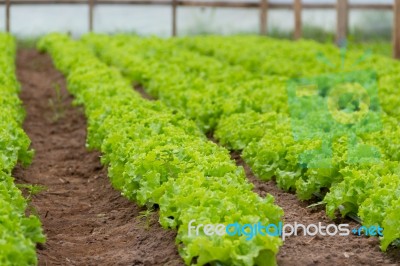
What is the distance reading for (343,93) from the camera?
13828 mm

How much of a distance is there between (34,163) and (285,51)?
1048cm

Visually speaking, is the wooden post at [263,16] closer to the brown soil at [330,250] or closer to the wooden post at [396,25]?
the wooden post at [396,25]

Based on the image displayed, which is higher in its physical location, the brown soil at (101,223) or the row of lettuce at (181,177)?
the row of lettuce at (181,177)

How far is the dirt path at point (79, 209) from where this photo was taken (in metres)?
8.20

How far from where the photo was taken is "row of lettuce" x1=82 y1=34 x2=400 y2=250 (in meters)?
9.04

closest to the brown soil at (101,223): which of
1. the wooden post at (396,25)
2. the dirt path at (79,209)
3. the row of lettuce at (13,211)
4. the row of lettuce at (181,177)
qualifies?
the dirt path at (79,209)

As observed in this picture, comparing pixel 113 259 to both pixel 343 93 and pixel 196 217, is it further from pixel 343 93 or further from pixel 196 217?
pixel 343 93

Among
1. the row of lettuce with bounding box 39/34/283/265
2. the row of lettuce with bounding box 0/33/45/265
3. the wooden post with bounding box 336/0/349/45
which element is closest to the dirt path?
the row of lettuce with bounding box 39/34/283/265

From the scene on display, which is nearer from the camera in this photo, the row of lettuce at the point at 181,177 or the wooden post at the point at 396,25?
the row of lettuce at the point at 181,177

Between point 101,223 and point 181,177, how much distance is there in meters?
1.37

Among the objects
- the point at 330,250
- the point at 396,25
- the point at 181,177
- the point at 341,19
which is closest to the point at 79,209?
the point at 181,177

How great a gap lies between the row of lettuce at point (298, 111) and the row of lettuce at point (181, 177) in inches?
32.8

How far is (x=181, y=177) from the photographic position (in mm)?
8539

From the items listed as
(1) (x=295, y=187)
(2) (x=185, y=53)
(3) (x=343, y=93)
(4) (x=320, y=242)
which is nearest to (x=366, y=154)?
(1) (x=295, y=187)
